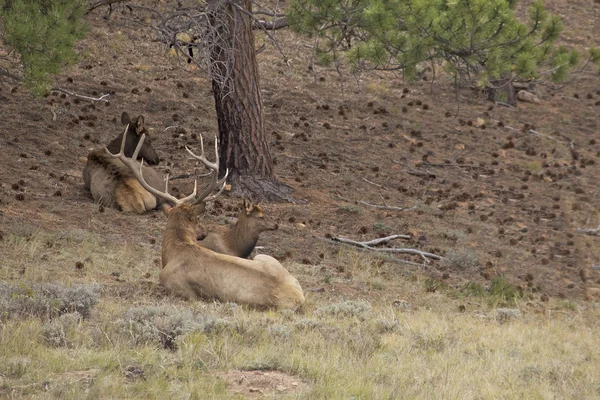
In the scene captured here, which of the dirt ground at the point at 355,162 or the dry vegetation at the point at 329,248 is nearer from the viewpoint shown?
the dry vegetation at the point at 329,248

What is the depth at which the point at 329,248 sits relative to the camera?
12836 mm

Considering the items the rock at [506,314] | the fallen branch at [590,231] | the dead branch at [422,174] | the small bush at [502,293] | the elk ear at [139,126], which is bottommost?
the fallen branch at [590,231]

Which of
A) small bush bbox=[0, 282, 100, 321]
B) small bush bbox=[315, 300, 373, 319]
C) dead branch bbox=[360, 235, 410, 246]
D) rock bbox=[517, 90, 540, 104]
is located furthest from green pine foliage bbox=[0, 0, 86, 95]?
rock bbox=[517, 90, 540, 104]

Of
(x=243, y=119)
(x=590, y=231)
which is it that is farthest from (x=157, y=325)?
(x=590, y=231)

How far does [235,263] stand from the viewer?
359 inches

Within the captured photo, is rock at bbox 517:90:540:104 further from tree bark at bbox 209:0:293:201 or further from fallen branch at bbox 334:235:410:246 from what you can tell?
fallen branch at bbox 334:235:410:246

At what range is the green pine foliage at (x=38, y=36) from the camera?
9.52m

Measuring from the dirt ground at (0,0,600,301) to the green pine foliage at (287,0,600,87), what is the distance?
7.92ft

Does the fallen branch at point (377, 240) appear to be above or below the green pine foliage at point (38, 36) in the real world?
below

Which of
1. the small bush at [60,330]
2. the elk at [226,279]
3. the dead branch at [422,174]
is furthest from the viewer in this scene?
the dead branch at [422,174]

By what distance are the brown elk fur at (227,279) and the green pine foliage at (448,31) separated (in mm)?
4364

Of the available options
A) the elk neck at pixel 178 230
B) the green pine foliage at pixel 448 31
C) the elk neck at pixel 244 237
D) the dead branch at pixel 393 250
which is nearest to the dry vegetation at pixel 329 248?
the dead branch at pixel 393 250

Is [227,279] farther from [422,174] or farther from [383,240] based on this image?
[422,174]

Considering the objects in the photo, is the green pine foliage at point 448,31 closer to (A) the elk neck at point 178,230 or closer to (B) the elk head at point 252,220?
(B) the elk head at point 252,220
